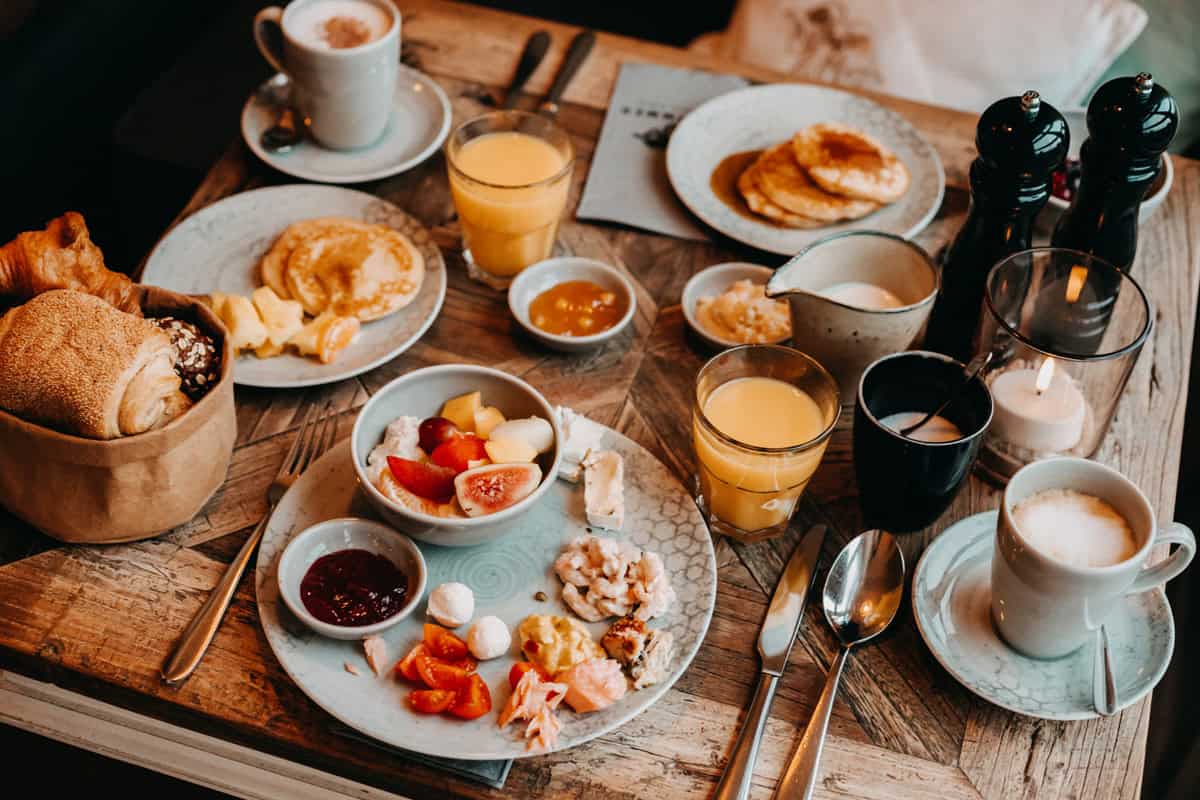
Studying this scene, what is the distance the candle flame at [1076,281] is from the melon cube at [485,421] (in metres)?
0.83

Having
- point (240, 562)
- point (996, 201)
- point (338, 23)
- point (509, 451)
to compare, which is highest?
point (996, 201)

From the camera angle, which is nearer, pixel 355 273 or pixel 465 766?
pixel 465 766

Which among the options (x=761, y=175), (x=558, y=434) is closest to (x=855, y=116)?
(x=761, y=175)

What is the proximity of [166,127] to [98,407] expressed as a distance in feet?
5.60

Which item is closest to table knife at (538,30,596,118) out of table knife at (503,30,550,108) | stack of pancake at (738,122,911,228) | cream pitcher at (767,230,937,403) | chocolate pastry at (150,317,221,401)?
table knife at (503,30,550,108)

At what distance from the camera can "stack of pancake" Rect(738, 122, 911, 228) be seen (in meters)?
1.84

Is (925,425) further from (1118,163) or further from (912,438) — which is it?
(1118,163)

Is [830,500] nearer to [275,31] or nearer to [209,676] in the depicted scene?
[209,676]

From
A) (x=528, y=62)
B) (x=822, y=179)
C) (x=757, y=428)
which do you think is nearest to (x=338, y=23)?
(x=528, y=62)

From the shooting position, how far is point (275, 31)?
1935 millimetres

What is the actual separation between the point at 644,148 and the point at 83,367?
3.77 ft

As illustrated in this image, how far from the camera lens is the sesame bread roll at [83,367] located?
3.87 ft

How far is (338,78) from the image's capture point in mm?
1829

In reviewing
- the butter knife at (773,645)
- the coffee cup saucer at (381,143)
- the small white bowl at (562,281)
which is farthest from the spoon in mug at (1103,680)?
the coffee cup saucer at (381,143)
